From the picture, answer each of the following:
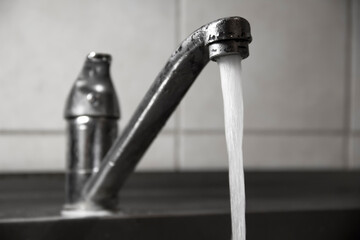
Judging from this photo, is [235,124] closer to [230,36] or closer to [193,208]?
[230,36]

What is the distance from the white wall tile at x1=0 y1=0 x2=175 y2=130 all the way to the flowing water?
0.33 metres

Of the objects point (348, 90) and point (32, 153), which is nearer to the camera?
point (32, 153)

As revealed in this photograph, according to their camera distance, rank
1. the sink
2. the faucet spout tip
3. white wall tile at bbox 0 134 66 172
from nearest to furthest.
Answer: the faucet spout tip, the sink, white wall tile at bbox 0 134 66 172

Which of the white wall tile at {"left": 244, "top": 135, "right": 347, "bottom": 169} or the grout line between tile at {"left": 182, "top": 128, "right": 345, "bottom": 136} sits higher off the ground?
the grout line between tile at {"left": 182, "top": 128, "right": 345, "bottom": 136}

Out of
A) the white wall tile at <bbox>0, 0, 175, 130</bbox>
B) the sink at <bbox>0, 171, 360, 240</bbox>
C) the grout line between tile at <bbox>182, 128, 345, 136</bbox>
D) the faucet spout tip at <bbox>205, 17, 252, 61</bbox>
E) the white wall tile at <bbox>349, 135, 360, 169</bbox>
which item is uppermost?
the white wall tile at <bbox>0, 0, 175, 130</bbox>

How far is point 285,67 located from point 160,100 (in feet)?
1.31

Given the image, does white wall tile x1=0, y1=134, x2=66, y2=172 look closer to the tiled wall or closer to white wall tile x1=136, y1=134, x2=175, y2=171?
the tiled wall

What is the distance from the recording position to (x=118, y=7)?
0.60m

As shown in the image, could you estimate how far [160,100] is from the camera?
312 millimetres

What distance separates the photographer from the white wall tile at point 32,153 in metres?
0.55

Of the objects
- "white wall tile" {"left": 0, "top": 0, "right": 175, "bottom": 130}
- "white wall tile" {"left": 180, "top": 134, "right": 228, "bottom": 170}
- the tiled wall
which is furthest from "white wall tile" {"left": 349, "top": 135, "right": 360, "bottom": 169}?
"white wall tile" {"left": 0, "top": 0, "right": 175, "bottom": 130}

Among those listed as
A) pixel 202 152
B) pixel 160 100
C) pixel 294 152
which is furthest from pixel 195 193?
pixel 160 100

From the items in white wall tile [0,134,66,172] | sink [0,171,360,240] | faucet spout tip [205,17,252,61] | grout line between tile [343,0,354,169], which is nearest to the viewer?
faucet spout tip [205,17,252,61]

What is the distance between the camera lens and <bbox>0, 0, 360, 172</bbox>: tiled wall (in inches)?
22.1
